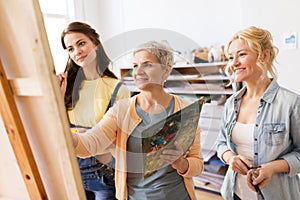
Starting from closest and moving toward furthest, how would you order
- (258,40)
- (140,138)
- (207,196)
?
(140,138) < (258,40) < (207,196)

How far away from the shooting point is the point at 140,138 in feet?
2.15

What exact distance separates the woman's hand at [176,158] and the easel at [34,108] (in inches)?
8.9

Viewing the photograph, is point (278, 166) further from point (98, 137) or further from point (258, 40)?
point (98, 137)

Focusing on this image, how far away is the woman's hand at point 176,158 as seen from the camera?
65 cm

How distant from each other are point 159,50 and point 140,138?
0.23 m

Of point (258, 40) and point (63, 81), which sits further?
point (258, 40)

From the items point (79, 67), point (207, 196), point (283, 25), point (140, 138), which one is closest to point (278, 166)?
point (140, 138)

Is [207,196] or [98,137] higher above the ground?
[98,137]

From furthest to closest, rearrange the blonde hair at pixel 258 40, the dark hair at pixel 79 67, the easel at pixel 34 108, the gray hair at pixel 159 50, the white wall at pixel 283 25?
the white wall at pixel 283 25 → the blonde hair at pixel 258 40 → the dark hair at pixel 79 67 → the gray hair at pixel 159 50 → the easel at pixel 34 108

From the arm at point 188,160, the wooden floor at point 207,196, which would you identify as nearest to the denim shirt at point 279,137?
the arm at point 188,160

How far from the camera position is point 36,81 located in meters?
0.47

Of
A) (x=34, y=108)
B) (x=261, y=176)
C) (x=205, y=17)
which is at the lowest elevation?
(x=261, y=176)

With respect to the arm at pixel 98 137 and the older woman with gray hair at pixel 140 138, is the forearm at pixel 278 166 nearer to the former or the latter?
the older woman with gray hair at pixel 140 138

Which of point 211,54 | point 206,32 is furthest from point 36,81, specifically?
point 206,32
